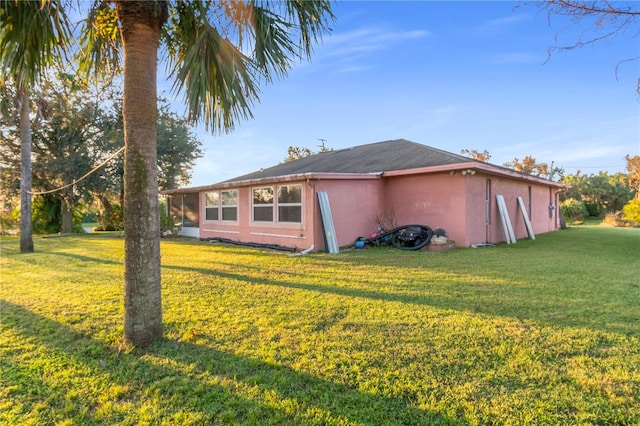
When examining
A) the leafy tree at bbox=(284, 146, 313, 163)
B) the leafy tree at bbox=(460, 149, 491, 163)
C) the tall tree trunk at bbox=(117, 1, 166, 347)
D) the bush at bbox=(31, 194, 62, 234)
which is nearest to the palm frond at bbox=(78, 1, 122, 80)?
the tall tree trunk at bbox=(117, 1, 166, 347)

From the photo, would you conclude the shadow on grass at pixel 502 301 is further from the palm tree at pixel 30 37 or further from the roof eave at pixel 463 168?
the roof eave at pixel 463 168

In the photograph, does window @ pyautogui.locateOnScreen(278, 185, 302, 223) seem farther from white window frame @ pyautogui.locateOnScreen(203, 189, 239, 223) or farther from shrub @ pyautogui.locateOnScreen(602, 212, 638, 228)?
shrub @ pyautogui.locateOnScreen(602, 212, 638, 228)

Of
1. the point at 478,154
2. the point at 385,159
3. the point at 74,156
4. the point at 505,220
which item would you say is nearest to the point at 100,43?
the point at 385,159

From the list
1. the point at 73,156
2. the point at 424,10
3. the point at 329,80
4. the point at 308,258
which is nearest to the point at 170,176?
the point at 73,156

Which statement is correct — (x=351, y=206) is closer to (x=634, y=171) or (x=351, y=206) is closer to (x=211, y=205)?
(x=211, y=205)

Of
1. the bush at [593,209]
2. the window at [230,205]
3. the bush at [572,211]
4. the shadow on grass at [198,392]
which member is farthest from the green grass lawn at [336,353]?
the bush at [593,209]

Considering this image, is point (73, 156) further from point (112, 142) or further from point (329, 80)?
point (329, 80)

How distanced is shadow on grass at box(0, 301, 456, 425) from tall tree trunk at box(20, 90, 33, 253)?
34.6ft

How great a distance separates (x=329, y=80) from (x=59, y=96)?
16.1 metres

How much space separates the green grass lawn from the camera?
2.21 meters

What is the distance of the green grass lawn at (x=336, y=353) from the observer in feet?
7.23

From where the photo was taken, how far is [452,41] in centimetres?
1008

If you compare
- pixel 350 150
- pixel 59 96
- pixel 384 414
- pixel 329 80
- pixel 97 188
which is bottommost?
pixel 384 414

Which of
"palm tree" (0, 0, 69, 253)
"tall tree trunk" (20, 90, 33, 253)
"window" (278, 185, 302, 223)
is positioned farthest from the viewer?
"tall tree trunk" (20, 90, 33, 253)
